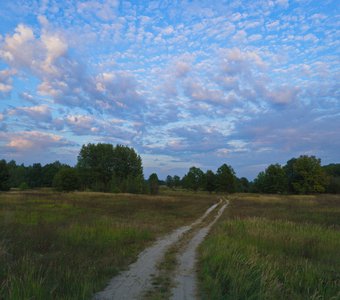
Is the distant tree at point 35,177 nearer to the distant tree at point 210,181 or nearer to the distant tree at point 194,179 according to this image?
the distant tree at point 194,179

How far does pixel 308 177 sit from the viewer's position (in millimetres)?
91312

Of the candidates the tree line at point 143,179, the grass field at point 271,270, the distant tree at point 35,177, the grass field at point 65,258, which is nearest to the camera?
the grass field at point 65,258

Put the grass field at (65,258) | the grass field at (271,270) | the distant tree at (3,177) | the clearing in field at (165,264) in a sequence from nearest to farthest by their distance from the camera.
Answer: the grass field at (65,258)
the clearing in field at (165,264)
the grass field at (271,270)
the distant tree at (3,177)

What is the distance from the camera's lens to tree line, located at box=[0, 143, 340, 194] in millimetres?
82775

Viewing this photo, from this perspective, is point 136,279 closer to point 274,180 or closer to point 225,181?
point 225,181

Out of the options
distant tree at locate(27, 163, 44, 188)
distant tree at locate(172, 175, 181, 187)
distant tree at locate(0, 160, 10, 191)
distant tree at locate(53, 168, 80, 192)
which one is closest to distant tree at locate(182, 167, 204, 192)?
distant tree at locate(53, 168, 80, 192)

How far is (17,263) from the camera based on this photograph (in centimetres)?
811

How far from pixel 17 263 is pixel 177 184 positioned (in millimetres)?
141914

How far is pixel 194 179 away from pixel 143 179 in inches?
778

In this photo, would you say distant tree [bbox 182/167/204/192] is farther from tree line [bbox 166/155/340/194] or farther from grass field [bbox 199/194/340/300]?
grass field [bbox 199/194/340/300]

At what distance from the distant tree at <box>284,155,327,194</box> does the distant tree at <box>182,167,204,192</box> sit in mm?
27069

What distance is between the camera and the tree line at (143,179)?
272 ft

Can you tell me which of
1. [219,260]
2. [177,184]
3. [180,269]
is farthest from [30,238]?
[177,184]

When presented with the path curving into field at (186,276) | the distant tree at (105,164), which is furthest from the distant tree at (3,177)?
the path curving into field at (186,276)
